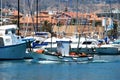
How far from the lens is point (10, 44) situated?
81.9 m

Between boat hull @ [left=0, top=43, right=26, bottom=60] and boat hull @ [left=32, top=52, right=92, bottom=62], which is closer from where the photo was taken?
boat hull @ [left=32, top=52, right=92, bottom=62]

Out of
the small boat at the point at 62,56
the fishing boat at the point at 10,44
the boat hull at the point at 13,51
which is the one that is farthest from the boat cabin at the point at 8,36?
the small boat at the point at 62,56

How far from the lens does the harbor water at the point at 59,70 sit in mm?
60125

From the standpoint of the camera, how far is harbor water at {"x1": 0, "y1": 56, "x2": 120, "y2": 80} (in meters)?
60.1

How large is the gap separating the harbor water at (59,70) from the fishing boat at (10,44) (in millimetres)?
1322

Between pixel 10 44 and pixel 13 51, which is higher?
pixel 10 44

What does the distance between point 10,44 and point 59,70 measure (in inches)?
579

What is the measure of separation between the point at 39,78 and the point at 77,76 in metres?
5.36

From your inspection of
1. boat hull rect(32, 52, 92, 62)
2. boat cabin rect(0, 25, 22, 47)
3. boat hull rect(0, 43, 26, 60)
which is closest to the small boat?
boat hull rect(32, 52, 92, 62)

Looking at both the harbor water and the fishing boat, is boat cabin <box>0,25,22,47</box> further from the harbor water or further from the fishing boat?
the harbor water

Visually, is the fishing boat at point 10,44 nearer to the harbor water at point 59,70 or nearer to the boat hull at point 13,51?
the boat hull at point 13,51

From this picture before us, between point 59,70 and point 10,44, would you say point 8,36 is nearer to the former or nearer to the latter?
point 10,44

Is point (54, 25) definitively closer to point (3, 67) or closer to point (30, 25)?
point (30, 25)

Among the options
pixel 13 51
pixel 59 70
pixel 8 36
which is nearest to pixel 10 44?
pixel 13 51
